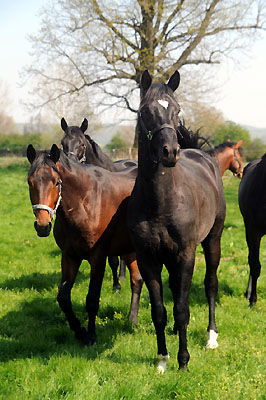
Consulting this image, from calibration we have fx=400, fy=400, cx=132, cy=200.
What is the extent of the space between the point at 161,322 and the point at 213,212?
1464mm

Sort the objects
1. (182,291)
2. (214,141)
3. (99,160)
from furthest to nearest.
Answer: (214,141) → (99,160) → (182,291)

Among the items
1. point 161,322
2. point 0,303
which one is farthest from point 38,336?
point 161,322

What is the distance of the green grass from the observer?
3453 millimetres

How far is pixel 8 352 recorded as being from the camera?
434 centimetres

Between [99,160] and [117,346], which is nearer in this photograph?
[117,346]

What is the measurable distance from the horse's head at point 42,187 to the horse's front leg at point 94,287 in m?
0.88

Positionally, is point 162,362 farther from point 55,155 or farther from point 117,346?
point 55,155

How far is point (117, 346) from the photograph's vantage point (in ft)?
14.5

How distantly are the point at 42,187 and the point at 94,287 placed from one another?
146 cm

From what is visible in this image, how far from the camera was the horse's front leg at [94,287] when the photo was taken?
14.7 ft

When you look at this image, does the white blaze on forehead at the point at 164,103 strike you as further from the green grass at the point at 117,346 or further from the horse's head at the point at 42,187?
the green grass at the point at 117,346

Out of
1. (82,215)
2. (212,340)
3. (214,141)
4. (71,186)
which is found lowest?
(212,340)

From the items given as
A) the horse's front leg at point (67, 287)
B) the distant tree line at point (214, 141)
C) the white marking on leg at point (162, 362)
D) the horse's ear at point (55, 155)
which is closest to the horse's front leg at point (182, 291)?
the white marking on leg at point (162, 362)

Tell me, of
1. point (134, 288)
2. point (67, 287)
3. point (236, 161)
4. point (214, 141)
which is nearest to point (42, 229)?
point (67, 287)
